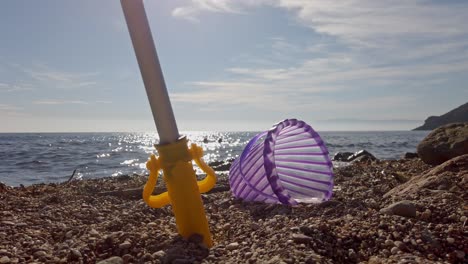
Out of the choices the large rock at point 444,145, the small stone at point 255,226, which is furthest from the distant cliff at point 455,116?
the small stone at point 255,226

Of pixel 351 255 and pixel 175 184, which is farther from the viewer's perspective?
pixel 175 184

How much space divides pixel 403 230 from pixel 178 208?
1430 mm

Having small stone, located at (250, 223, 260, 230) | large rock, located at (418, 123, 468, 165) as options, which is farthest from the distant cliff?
small stone, located at (250, 223, 260, 230)

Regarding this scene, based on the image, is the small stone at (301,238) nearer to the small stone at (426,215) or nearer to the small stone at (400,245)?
the small stone at (400,245)

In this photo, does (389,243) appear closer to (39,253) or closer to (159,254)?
(159,254)

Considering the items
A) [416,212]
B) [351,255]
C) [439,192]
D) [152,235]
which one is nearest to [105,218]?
[152,235]

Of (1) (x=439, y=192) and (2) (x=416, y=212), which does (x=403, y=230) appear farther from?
(1) (x=439, y=192)

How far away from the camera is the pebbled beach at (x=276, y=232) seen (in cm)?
238

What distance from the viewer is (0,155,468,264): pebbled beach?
2.38 meters

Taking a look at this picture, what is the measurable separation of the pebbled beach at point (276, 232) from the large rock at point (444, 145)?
1955 millimetres

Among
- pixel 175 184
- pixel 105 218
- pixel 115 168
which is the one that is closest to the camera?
pixel 175 184

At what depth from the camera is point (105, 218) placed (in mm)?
3854

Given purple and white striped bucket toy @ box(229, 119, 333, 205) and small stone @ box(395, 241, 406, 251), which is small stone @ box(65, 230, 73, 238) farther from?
small stone @ box(395, 241, 406, 251)

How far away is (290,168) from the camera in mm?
4691
